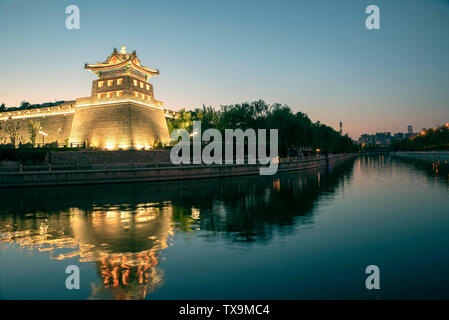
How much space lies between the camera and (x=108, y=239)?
9320 millimetres

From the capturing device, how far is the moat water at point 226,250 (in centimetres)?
574

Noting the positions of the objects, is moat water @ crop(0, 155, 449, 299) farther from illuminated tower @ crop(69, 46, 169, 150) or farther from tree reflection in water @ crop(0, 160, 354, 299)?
illuminated tower @ crop(69, 46, 169, 150)

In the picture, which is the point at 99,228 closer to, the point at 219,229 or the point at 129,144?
the point at 219,229

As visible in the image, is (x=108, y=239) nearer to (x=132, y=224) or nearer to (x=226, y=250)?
(x=132, y=224)

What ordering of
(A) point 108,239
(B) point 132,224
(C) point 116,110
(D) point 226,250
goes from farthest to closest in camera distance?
(C) point 116,110
(B) point 132,224
(A) point 108,239
(D) point 226,250

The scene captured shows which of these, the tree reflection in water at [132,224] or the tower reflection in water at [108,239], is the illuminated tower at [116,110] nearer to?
the tree reflection in water at [132,224]

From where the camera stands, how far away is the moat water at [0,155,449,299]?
574 centimetres

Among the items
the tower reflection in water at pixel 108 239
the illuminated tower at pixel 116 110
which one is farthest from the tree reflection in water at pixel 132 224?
the illuminated tower at pixel 116 110

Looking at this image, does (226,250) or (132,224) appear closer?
(226,250)

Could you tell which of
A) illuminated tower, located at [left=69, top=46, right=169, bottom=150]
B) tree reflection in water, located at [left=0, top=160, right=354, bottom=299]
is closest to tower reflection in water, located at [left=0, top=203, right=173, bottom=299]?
tree reflection in water, located at [left=0, top=160, right=354, bottom=299]

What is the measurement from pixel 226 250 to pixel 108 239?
3.70 meters

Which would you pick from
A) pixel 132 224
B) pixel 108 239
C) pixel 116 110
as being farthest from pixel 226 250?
pixel 116 110

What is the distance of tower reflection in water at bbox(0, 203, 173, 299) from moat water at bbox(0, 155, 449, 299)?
33mm

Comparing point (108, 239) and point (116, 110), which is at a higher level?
point (116, 110)
